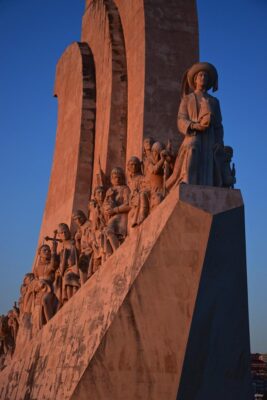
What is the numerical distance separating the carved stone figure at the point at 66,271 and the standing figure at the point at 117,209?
3.63 ft

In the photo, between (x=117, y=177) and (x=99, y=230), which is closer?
(x=99, y=230)

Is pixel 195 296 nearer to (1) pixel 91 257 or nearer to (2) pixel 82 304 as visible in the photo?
(2) pixel 82 304

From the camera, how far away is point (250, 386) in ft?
22.2

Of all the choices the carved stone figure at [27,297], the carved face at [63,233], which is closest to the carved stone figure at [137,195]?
the carved face at [63,233]

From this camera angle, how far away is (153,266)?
21.8ft

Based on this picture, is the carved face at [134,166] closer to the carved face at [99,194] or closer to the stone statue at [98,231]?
the stone statue at [98,231]

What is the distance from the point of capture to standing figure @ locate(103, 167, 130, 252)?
8469 mm

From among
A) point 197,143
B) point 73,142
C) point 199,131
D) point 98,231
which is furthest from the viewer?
point 73,142

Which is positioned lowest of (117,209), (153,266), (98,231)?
(153,266)

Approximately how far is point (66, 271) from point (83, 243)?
474 millimetres

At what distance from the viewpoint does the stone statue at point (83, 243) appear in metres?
9.30

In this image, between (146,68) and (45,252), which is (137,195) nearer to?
(146,68)

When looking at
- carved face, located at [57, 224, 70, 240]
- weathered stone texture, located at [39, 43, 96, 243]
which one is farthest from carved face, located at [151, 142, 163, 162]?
weathered stone texture, located at [39, 43, 96, 243]

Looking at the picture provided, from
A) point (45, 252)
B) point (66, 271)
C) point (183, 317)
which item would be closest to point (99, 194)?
point (66, 271)
